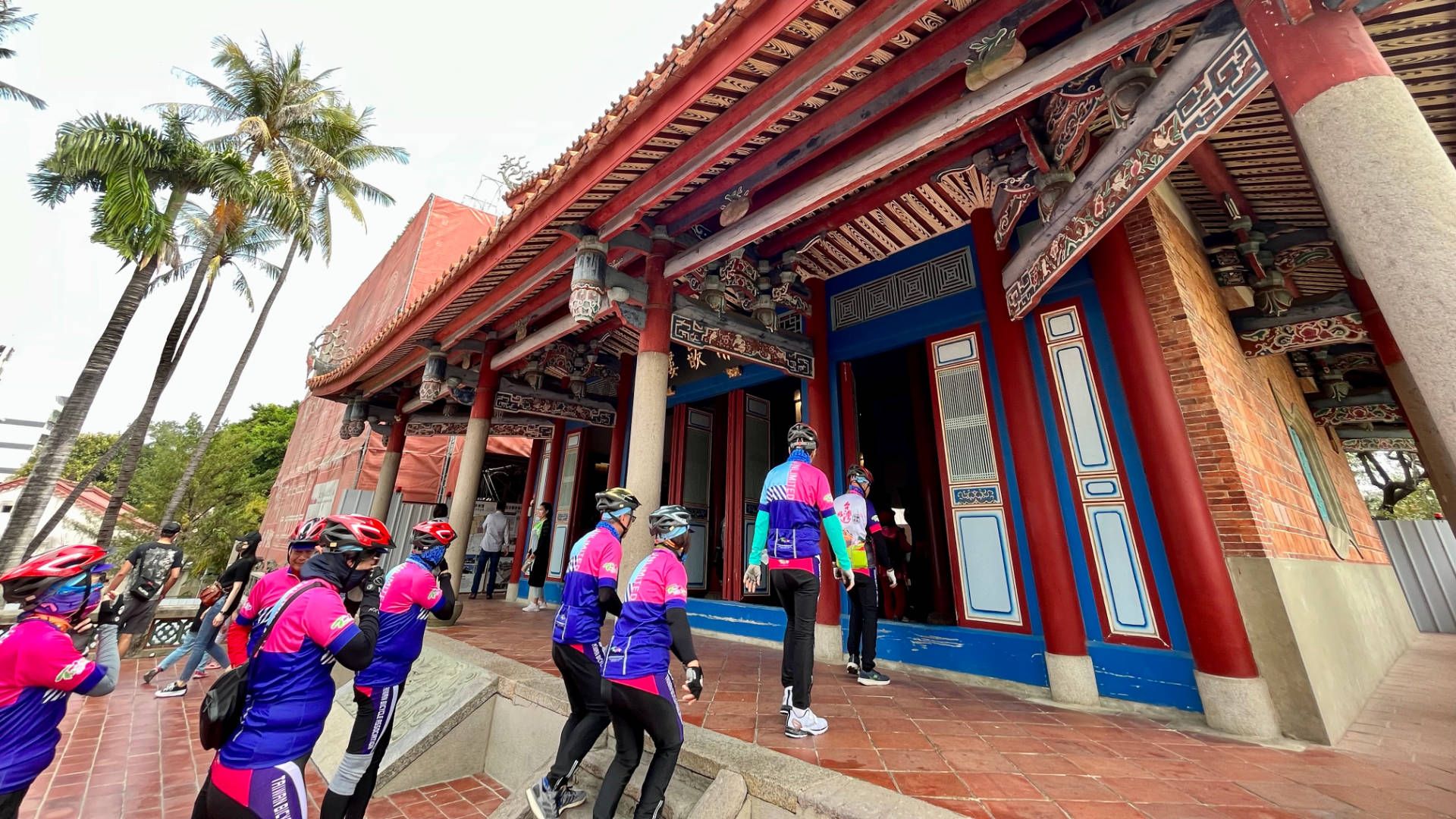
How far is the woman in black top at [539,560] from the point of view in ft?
28.0

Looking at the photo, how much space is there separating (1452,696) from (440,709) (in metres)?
8.05

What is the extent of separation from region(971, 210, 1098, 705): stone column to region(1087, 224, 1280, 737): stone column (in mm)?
609

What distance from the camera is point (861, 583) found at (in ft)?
13.1

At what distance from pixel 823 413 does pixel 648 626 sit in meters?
3.74

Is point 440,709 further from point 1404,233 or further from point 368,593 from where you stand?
point 1404,233

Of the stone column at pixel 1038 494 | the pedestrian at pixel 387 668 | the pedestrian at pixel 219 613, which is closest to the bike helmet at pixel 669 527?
the pedestrian at pixel 387 668

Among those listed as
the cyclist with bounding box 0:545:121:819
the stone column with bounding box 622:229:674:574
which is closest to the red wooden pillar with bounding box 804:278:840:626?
the stone column with bounding box 622:229:674:574

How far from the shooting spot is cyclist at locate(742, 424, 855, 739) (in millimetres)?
2912

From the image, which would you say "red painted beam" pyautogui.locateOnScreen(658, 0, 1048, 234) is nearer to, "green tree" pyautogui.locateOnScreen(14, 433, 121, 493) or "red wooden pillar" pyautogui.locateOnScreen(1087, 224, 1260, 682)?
"red wooden pillar" pyautogui.locateOnScreen(1087, 224, 1260, 682)

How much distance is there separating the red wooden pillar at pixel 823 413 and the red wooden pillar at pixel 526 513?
6.37 m

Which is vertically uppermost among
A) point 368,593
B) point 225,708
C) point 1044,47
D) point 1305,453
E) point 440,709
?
point 1044,47

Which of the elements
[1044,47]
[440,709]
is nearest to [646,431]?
[440,709]

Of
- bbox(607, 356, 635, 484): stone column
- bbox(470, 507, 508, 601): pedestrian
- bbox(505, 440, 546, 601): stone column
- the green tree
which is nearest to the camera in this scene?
bbox(607, 356, 635, 484): stone column

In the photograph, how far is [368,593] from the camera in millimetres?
2398
